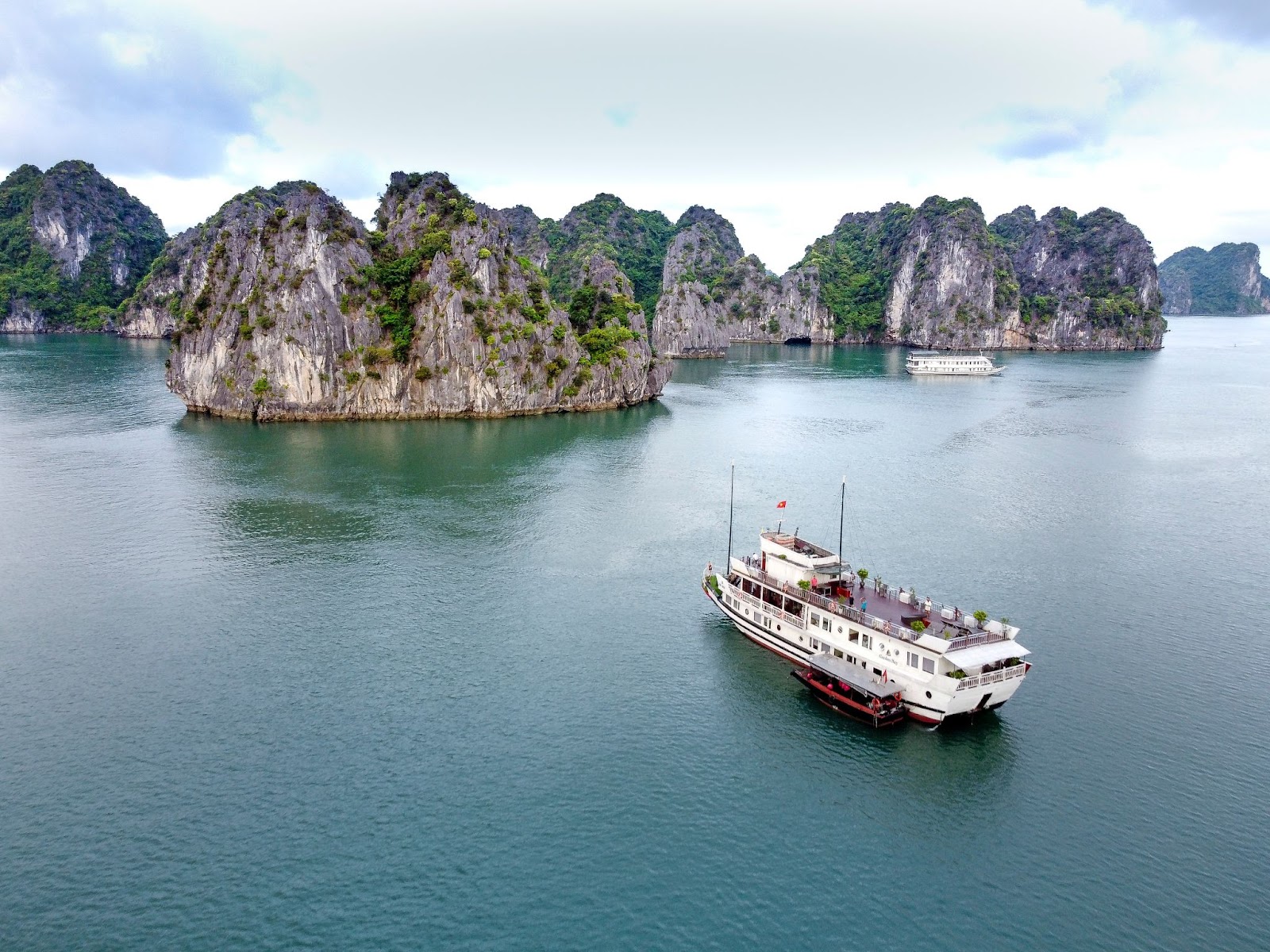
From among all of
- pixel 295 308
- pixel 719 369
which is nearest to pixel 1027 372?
pixel 719 369

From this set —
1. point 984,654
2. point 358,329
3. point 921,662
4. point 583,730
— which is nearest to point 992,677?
point 984,654

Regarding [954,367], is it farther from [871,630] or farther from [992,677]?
[992,677]

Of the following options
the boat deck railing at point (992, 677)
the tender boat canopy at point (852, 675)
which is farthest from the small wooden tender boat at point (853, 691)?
the boat deck railing at point (992, 677)

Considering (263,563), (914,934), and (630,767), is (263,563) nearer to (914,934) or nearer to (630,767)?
(630,767)

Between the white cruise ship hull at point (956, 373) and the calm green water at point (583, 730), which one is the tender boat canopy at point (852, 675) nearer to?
the calm green water at point (583, 730)

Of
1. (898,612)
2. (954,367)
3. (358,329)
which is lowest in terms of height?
(898,612)

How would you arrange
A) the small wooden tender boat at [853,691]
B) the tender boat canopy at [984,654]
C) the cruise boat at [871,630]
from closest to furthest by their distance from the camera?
the tender boat canopy at [984,654] < the cruise boat at [871,630] < the small wooden tender boat at [853,691]
